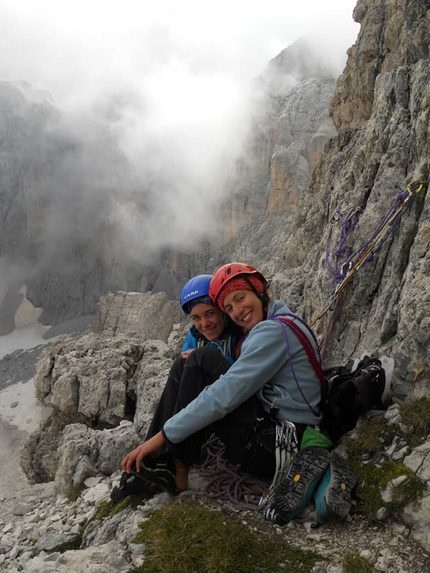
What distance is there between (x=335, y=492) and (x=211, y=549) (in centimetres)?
125

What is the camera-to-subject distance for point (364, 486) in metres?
4.09

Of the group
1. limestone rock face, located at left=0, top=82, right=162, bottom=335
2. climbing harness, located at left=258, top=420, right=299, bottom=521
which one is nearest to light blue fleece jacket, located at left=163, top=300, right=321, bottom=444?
climbing harness, located at left=258, top=420, right=299, bottom=521

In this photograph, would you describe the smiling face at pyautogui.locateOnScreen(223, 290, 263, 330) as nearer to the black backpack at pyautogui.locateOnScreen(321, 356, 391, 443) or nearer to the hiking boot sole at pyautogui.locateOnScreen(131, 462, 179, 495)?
the black backpack at pyautogui.locateOnScreen(321, 356, 391, 443)

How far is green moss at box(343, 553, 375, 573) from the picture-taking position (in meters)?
3.14

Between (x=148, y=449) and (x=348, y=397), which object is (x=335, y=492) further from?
(x=148, y=449)

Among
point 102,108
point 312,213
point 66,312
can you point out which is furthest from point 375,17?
point 102,108

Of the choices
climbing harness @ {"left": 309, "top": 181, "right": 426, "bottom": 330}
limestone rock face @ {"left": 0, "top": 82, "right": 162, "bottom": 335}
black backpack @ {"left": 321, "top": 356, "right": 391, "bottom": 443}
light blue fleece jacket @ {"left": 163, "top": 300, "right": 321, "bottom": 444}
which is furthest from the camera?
limestone rock face @ {"left": 0, "top": 82, "right": 162, "bottom": 335}

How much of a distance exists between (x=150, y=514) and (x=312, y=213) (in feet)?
67.9

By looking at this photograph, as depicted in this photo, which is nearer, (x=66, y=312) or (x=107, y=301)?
(x=107, y=301)

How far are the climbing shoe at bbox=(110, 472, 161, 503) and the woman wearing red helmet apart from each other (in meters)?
0.32

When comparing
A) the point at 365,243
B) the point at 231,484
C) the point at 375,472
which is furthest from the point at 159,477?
the point at 365,243

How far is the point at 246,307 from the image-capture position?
4.70m

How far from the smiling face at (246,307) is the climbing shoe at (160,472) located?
66.4 inches

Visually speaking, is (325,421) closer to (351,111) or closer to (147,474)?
(147,474)
